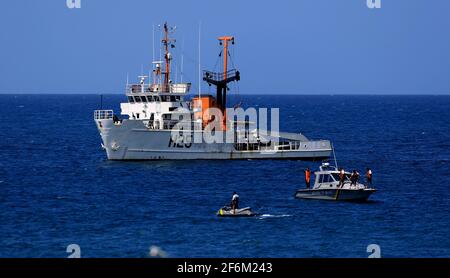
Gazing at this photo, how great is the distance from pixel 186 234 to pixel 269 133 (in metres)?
38.3

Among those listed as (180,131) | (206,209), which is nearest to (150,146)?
(180,131)

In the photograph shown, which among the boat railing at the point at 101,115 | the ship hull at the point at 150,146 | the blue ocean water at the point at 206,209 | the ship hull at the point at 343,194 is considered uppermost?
the boat railing at the point at 101,115

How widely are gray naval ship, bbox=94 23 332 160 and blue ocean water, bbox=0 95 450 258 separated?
1.14 metres

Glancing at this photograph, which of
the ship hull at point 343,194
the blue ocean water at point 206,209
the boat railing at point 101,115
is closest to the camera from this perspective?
the blue ocean water at point 206,209

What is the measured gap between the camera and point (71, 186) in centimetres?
7419

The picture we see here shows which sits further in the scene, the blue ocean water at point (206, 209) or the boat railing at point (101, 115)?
the boat railing at point (101, 115)

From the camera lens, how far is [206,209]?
206 feet

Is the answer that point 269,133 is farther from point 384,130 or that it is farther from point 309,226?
point 384,130

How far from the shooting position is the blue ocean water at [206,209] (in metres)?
51.3

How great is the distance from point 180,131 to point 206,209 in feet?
76.5

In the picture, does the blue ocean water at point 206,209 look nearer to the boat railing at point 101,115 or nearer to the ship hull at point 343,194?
the ship hull at point 343,194

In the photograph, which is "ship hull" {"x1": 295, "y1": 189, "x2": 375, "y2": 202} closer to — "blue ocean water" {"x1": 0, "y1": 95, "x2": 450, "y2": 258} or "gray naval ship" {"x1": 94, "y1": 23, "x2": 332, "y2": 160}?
"blue ocean water" {"x1": 0, "y1": 95, "x2": 450, "y2": 258}

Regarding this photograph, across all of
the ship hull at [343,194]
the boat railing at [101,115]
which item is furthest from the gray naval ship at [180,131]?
the ship hull at [343,194]

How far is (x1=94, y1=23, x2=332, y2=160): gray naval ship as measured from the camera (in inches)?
3342
